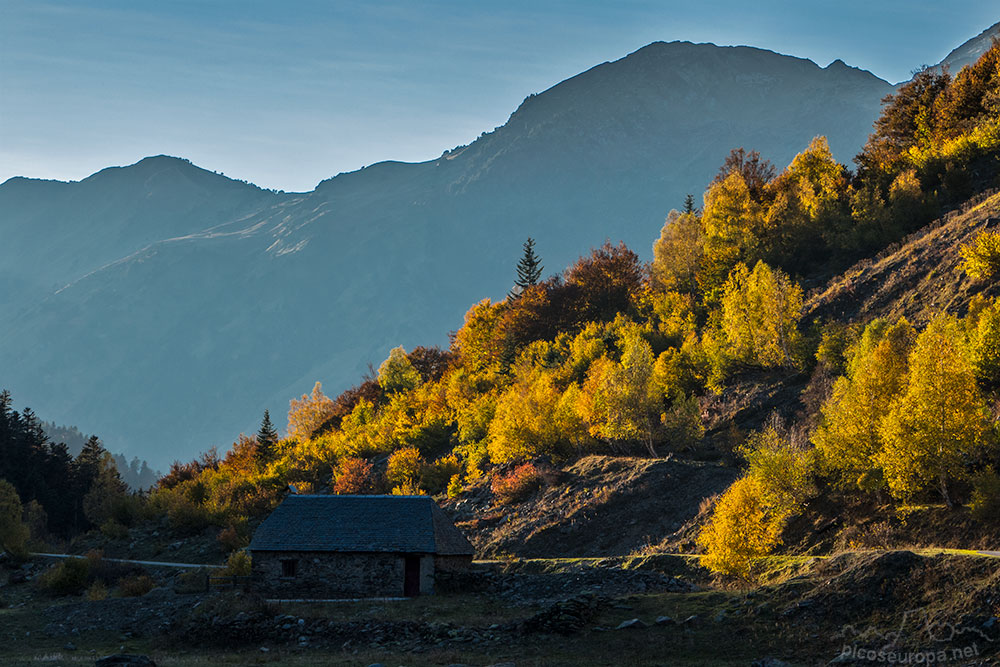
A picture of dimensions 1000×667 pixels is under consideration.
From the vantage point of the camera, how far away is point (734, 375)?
195ft

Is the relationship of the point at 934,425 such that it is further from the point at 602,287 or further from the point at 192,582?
the point at 602,287

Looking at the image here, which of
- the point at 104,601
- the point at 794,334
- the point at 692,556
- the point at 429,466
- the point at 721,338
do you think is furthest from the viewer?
the point at 429,466

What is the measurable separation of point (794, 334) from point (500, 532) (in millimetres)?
24886

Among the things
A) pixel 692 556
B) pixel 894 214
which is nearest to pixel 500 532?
pixel 692 556

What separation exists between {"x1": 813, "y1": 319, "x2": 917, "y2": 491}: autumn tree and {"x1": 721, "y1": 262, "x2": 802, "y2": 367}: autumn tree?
1932 centimetres

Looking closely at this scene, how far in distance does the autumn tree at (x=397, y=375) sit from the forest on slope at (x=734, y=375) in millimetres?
315

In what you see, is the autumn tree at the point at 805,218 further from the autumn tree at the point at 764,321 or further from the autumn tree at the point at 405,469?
the autumn tree at the point at 405,469

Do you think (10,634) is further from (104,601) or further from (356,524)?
(356,524)

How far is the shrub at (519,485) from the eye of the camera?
55125 millimetres

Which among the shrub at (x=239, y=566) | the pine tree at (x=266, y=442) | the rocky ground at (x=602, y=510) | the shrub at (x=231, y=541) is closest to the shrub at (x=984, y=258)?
the rocky ground at (x=602, y=510)

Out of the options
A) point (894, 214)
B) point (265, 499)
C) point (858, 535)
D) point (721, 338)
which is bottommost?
point (265, 499)

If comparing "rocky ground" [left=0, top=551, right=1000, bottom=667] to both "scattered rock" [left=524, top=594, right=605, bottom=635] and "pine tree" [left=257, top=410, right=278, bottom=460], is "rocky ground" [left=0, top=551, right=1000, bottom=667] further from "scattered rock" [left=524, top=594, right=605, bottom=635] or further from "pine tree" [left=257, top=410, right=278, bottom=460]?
"pine tree" [left=257, top=410, right=278, bottom=460]

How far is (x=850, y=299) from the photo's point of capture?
197 ft

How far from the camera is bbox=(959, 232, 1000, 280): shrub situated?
1903 inches
